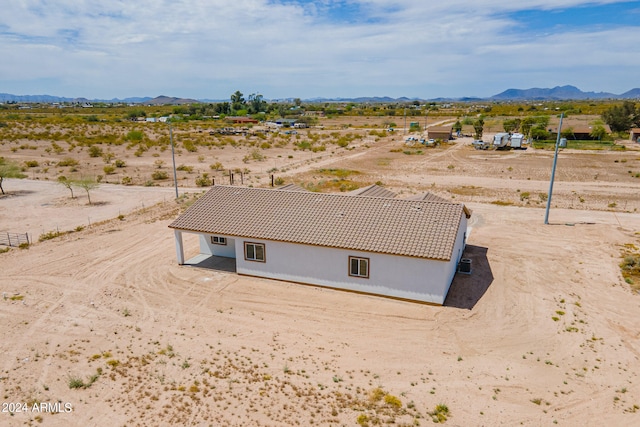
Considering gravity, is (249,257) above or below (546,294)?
above

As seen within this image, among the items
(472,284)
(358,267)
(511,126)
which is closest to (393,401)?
(358,267)

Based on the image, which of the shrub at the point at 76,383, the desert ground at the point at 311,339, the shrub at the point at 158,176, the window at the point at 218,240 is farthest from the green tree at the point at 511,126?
the shrub at the point at 76,383

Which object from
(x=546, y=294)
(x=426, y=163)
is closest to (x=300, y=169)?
(x=426, y=163)

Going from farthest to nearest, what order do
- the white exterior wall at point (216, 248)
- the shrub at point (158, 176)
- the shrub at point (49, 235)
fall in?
the shrub at point (158, 176) < the shrub at point (49, 235) < the white exterior wall at point (216, 248)

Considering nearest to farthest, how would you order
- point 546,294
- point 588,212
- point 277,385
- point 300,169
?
1. point 277,385
2. point 546,294
3. point 588,212
4. point 300,169

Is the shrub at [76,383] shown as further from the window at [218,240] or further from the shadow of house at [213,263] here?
the window at [218,240]

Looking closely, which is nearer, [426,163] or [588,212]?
[588,212]

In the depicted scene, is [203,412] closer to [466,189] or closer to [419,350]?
[419,350]
